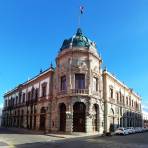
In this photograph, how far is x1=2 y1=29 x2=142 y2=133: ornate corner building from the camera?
131 ft

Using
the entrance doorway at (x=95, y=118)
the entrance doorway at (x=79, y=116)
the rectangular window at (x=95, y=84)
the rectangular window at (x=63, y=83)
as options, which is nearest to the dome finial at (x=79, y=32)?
the rectangular window at (x=63, y=83)

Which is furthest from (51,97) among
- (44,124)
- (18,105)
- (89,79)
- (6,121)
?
(6,121)

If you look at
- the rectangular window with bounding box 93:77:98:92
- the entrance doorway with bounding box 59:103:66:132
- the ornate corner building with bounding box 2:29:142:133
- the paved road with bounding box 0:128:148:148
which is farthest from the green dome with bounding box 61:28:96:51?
the paved road with bounding box 0:128:148:148

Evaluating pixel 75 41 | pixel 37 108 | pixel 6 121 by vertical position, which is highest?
pixel 75 41

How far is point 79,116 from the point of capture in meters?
39.9

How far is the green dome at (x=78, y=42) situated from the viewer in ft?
141

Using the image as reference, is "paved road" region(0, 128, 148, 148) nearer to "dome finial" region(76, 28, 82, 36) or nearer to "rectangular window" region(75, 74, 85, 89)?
"rectangular window" region(75, 74, 85, 89)

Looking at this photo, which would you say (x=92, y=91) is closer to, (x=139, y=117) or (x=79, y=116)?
(x=79, y=116)

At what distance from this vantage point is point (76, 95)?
131 feet

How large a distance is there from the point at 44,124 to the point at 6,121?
33597 mm

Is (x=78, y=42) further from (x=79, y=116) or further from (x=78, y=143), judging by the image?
(x=78, y=143)

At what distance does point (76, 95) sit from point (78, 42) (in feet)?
32.1

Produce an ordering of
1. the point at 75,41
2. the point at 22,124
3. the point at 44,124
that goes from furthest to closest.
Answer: the point at 22,124 → the point at 44,124 → the point at 75,41

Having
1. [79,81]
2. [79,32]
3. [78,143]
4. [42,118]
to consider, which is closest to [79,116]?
[79,81]
